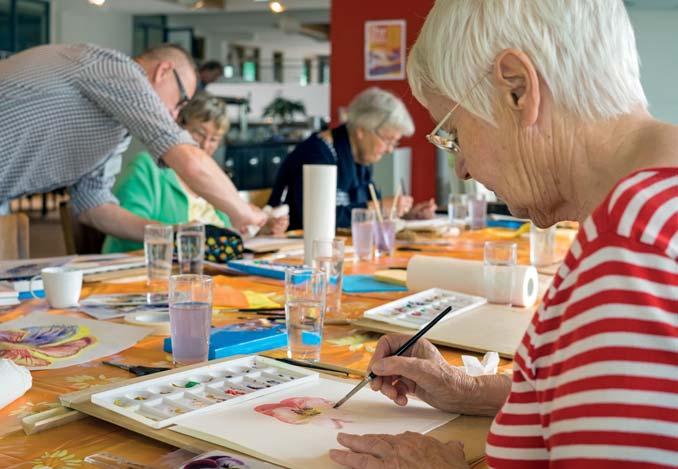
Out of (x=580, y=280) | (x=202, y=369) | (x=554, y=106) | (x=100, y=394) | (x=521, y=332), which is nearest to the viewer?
(x=580, y=280)

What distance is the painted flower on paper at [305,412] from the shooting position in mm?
1049

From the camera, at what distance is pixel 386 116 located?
13.9ft

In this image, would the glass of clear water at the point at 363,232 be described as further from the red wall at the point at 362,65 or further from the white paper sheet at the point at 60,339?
the red wall at the point at 362,65

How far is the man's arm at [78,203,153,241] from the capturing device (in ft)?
9.83

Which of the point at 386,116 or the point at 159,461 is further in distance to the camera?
the point at 386,116

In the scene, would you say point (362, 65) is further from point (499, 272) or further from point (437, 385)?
point (437, 385)

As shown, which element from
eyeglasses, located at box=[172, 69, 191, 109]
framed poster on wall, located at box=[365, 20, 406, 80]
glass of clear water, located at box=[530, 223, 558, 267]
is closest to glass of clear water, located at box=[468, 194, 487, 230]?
glass of clear water, located at box=[530, 223, 558, 267]

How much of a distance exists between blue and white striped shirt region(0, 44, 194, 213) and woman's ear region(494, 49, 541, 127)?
6.31ft

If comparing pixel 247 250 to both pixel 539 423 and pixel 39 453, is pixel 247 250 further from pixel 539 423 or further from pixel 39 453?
pixel 539 423

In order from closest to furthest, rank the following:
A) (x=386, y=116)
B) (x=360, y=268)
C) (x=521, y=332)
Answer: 1. (x=521, y=332)
2. (x=360, y=268)
3. (x=386, y=116)

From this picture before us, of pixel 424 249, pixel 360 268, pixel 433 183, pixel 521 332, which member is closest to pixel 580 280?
pixel 521 332

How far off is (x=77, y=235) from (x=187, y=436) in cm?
234

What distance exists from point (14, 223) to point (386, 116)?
2.13 m

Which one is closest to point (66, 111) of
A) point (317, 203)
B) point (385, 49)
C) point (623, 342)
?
point (317, 203)
